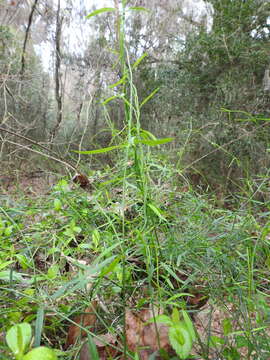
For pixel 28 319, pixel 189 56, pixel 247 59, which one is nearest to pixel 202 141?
pixel 247 59

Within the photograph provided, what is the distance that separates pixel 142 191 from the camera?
514 millimetres

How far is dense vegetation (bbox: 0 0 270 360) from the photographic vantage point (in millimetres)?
508

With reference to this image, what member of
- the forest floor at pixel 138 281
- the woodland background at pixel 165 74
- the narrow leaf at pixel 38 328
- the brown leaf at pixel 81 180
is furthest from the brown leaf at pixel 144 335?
the woodland background at pixel 165 74

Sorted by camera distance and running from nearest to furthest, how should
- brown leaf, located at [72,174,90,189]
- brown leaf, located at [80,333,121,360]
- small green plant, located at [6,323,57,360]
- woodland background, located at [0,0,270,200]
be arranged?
small green plant, located at [6,323,57,360] → brown leaf, located at [80,333,121,360] → brown leaf, located at [72,174,90,189] → woodland background, located at [0,0,270,200]

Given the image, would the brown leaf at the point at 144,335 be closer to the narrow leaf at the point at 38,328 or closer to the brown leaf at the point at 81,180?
the narrow leaf at the point at 38,328

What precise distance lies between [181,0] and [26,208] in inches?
246

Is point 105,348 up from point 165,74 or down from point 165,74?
down

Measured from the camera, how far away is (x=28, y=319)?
1.56 feet

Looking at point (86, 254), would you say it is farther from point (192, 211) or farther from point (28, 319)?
point (192, 211)

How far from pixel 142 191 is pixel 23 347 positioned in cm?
32

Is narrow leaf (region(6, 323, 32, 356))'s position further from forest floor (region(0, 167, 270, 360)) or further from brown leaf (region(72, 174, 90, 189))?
brown leaf (region(72, 174, 90, 189))

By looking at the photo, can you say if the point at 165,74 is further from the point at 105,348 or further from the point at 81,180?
the point at 105,348

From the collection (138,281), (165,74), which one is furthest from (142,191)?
(165,74)

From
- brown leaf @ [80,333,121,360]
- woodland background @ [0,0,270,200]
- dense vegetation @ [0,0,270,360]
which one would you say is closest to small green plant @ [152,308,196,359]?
dense vegetation @ [0,0,270,360]
